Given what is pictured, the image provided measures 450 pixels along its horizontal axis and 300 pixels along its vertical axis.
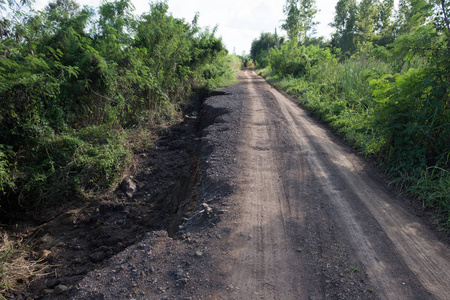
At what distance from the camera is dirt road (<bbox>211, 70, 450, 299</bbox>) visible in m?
2.44

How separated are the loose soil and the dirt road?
0.5 inches

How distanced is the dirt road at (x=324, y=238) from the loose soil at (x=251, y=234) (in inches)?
0.5

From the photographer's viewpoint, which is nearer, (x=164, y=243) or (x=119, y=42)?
(x=164, y=243)

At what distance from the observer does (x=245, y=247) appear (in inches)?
115


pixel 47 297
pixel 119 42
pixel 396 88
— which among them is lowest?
pixel 47 297

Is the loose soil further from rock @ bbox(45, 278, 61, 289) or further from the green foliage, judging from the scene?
the green foliage

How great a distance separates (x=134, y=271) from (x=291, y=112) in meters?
7.95

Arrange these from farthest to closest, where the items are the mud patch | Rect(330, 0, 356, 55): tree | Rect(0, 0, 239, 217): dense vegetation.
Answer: Rect(330, 0, 356, 55): tree → Rect(0, 0, 239, 217): dense vegetation → the mud patch

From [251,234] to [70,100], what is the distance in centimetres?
549

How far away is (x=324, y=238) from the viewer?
3.07 m

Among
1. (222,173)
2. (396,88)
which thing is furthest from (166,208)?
(396,88)

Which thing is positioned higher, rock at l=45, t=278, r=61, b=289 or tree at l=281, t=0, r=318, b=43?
tree at l=281, t=0, r=318, b=43

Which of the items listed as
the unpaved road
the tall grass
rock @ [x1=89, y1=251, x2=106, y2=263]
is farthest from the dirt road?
rock @ [x1=89, y1=251, x2=106, y2=263]

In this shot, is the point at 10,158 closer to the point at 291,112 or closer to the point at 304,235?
the point at 304,235
